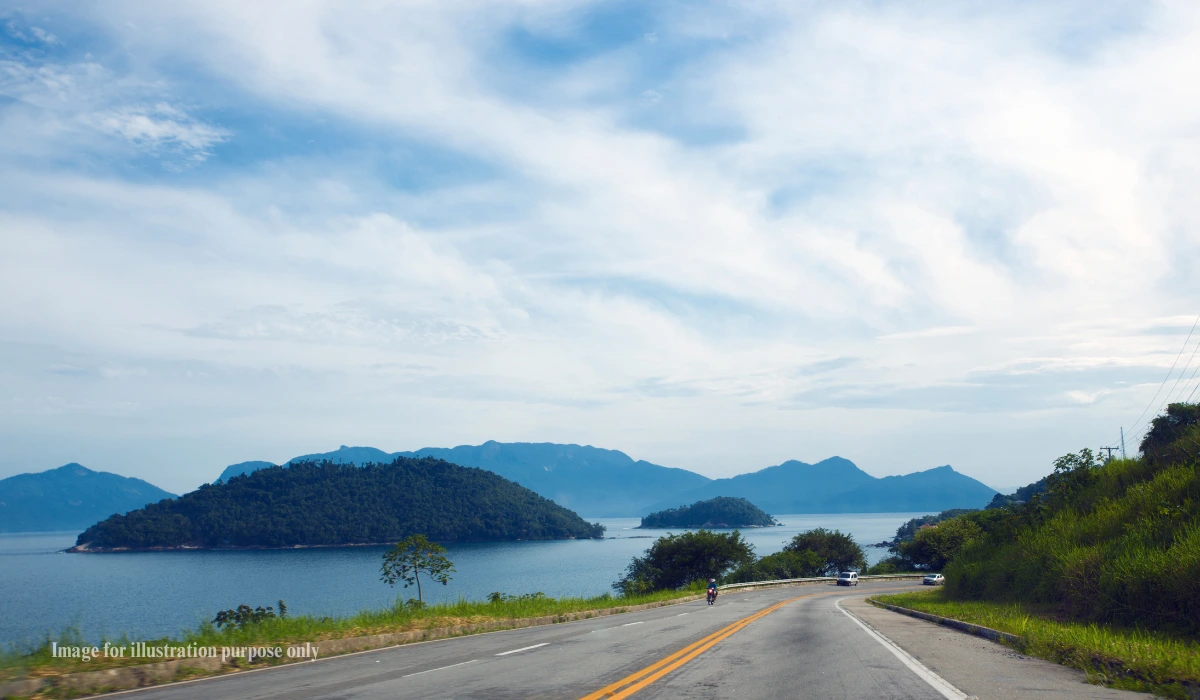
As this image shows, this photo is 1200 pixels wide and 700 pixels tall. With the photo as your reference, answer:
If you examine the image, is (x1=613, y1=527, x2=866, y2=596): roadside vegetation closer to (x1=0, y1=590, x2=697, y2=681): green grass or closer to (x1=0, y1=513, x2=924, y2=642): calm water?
(x1=0, y1=513, x2=924, y2=642): calm water

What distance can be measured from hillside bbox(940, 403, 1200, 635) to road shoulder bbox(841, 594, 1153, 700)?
325cm

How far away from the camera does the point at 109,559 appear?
177 metres

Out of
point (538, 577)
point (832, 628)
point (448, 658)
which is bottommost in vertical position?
point (538, 577)

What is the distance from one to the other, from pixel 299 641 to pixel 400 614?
16.1ft

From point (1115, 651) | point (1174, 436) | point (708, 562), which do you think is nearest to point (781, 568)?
point (708, 562)

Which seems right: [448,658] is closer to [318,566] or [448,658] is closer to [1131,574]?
[1131,574]

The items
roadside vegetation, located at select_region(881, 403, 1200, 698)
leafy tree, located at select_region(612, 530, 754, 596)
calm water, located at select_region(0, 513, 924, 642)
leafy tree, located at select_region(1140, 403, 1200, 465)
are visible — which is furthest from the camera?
leafy tree, located at select_region(612, 530, 754, 596)

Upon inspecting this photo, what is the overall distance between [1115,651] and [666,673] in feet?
20.9

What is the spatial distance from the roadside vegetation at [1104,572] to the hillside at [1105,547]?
0.03 meters

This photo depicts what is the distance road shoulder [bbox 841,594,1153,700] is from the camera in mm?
8625

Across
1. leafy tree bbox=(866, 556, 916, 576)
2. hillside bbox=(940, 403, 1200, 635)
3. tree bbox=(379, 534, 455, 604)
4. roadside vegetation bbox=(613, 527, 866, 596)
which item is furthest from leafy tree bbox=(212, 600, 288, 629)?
leafy tree bbox=(866, 556, 916, 576)

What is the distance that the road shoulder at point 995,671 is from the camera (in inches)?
340

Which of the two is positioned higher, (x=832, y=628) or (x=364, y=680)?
(x=364, y=680)

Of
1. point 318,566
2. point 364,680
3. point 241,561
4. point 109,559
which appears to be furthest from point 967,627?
point 109,559
